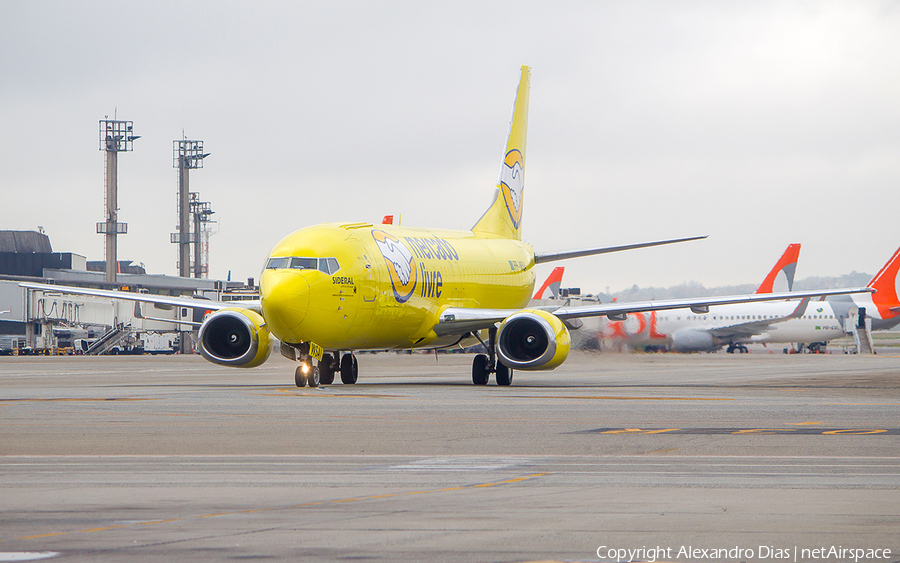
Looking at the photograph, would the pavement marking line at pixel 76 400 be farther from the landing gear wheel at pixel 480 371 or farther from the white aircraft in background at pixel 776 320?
the white aircraft in background at pixel 776 320

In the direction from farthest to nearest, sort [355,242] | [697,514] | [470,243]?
[470,243] < [355,242] < [697,514]

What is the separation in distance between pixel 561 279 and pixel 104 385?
195 ft

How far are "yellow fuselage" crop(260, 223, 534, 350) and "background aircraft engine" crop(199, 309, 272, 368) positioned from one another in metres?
2.34

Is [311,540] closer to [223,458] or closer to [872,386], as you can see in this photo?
[223,458]

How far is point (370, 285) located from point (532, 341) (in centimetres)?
442

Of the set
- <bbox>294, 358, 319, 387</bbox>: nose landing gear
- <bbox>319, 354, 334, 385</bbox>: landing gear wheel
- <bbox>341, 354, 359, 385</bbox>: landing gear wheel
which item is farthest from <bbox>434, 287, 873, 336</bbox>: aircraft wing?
<bbox>294, 358, 319, 387</bbox>: nose landing gear

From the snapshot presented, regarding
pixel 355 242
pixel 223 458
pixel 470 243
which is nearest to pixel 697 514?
pixel 223 458

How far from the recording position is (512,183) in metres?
38.2

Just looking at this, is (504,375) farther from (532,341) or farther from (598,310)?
(598,310)

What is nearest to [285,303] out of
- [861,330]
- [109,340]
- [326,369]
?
[326,369]

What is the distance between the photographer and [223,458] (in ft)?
36.8

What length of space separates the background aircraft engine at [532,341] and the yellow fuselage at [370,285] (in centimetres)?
273

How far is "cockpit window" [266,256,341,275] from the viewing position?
24.3m

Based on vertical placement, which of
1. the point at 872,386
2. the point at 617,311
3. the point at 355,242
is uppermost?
the point at 355,242
